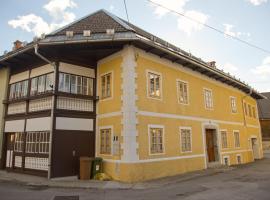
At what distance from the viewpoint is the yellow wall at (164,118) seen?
11.2 meters

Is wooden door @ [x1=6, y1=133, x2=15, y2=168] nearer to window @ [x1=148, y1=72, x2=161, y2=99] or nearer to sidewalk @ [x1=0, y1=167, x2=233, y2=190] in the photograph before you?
sidewalk @ [x1=0, y1=167, x2=233, y2=190]

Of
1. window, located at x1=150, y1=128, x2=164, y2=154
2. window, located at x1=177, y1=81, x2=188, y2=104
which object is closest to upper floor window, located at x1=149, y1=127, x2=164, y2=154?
window, located at x1=150, y1=128, x2=164, y2=154

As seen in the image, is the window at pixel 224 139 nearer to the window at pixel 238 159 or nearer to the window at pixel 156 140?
the window at pixel 238 159

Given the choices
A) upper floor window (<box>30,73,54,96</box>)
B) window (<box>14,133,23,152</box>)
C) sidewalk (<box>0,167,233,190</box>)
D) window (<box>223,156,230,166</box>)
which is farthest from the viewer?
window (<box>223,156,230,166</box>)

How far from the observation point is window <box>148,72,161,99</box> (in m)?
12.4

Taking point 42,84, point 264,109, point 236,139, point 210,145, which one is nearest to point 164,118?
point 210,145

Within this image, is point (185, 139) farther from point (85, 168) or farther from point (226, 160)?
point (85, 168)

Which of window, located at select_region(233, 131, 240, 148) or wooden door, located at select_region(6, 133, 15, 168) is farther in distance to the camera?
window, located at select_region(233, 131, 240, 148)

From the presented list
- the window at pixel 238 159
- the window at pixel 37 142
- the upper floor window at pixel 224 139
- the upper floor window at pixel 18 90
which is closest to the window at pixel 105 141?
the window at pixel 37 142

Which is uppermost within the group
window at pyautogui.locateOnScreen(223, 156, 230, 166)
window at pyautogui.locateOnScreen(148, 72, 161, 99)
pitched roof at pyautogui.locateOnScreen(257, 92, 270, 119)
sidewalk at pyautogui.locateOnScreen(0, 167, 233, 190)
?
pitched roof at pyautogui.locateOnScreen(257, 92, 270, 119)

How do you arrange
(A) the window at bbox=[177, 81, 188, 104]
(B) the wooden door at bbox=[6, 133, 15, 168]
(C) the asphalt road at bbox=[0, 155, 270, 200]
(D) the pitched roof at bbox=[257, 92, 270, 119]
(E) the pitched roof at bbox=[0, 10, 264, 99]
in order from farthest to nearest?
(D) the pitched roof at bbox=[257, 92, 270, 119], (A) the window at bbox=[177, 81, 188, 104], (B) the wooden door at bbox=[6, 133, 15, 168], (E) the pitched roof at bbox=[0, 10, 264, 99], (C) the asphalt road at bbox=[0, 155, 270, 200]

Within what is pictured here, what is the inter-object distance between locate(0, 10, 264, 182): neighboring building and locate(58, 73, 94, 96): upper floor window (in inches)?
2.1

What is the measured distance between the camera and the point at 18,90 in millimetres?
14281

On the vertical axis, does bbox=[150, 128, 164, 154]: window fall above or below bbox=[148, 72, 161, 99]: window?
below
